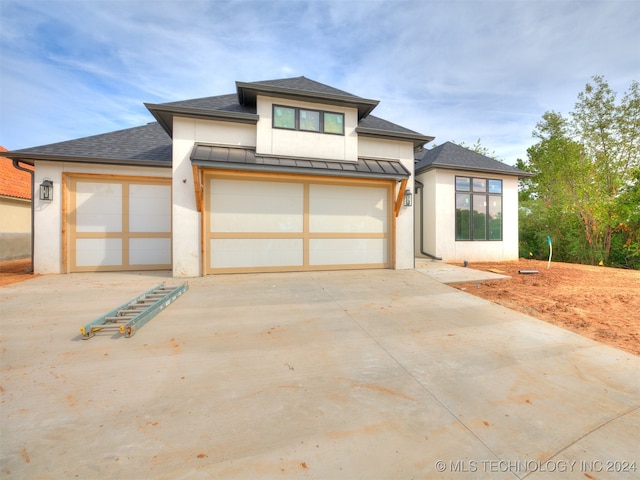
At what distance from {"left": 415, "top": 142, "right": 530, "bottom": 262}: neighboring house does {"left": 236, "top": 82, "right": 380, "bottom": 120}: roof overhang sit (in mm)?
3961

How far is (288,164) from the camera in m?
7.24

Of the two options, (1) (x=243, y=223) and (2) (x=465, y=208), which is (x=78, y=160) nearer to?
(1) (x=243, y=223)

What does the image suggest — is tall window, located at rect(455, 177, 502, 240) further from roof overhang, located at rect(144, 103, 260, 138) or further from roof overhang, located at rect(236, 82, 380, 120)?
roof overhang, located at rect(144, 103, 260, 138)

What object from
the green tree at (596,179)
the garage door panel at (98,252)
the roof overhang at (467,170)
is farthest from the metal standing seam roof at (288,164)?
the green tree at (596,179)

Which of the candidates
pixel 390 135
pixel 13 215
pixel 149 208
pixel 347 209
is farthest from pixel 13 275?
pixel 390 135

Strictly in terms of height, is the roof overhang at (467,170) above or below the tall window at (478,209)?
above

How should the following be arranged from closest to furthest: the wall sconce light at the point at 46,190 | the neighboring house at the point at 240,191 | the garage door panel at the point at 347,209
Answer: the neighboring house at the point at 240,191
the wall sconce light at the point at 46,190
the garage door panel at the point at 347,209

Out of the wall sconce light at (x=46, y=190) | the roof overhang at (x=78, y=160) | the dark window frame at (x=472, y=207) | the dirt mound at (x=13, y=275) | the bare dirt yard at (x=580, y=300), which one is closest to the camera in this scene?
the bare dirt yard at (x=580, y=300)

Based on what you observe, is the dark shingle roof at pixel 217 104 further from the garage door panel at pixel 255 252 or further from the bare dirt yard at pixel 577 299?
the bare dirt yard at pixel 577 299

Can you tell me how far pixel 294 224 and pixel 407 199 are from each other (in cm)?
387

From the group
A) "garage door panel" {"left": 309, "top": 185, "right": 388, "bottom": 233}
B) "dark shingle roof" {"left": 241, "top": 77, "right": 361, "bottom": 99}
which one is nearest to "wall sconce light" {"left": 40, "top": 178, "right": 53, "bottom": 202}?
"dark shingle roof" {"left": 241, "top": 77, "right": 361, "bottom": 99}

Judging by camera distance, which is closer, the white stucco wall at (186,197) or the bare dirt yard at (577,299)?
the bare dirt yard at (577,299)

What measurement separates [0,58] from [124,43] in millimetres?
3297

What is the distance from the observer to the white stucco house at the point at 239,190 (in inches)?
282
